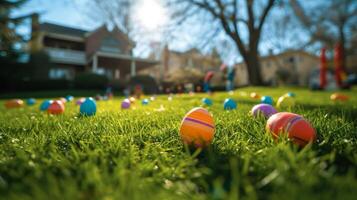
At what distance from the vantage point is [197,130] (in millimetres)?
1599

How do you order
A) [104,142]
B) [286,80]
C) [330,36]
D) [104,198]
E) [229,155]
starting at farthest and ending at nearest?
[286,80] → [330,36] → [104,142] → [229,155] → [104,198]

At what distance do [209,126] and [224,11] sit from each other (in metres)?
16.6

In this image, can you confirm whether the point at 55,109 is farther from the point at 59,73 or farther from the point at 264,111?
the point at 59,73

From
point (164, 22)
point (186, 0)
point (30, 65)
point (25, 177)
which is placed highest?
point (186, 0)

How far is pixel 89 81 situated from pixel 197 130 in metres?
18.2

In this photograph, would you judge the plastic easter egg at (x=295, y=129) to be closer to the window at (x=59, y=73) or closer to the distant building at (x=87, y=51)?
the distant building at (x=87, y=51)

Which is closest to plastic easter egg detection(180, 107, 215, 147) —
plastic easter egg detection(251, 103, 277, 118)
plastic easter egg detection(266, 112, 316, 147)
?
plastic easter egg detection(266, 112, 316, 147)

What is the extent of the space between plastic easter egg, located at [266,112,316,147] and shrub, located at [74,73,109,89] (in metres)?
18.3

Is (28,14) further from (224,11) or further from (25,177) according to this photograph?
(25,177)

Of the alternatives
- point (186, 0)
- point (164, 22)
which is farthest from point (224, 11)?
point (164, 22)

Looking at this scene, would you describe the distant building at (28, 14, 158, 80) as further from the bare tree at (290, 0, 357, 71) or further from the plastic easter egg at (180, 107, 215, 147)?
the plastic easter egg at (180, 107, 215, 147)

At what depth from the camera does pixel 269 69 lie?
4541cm

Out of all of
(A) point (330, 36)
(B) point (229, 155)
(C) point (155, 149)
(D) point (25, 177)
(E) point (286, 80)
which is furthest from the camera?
(E) point (286, 80)

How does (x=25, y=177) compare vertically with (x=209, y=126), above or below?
below
